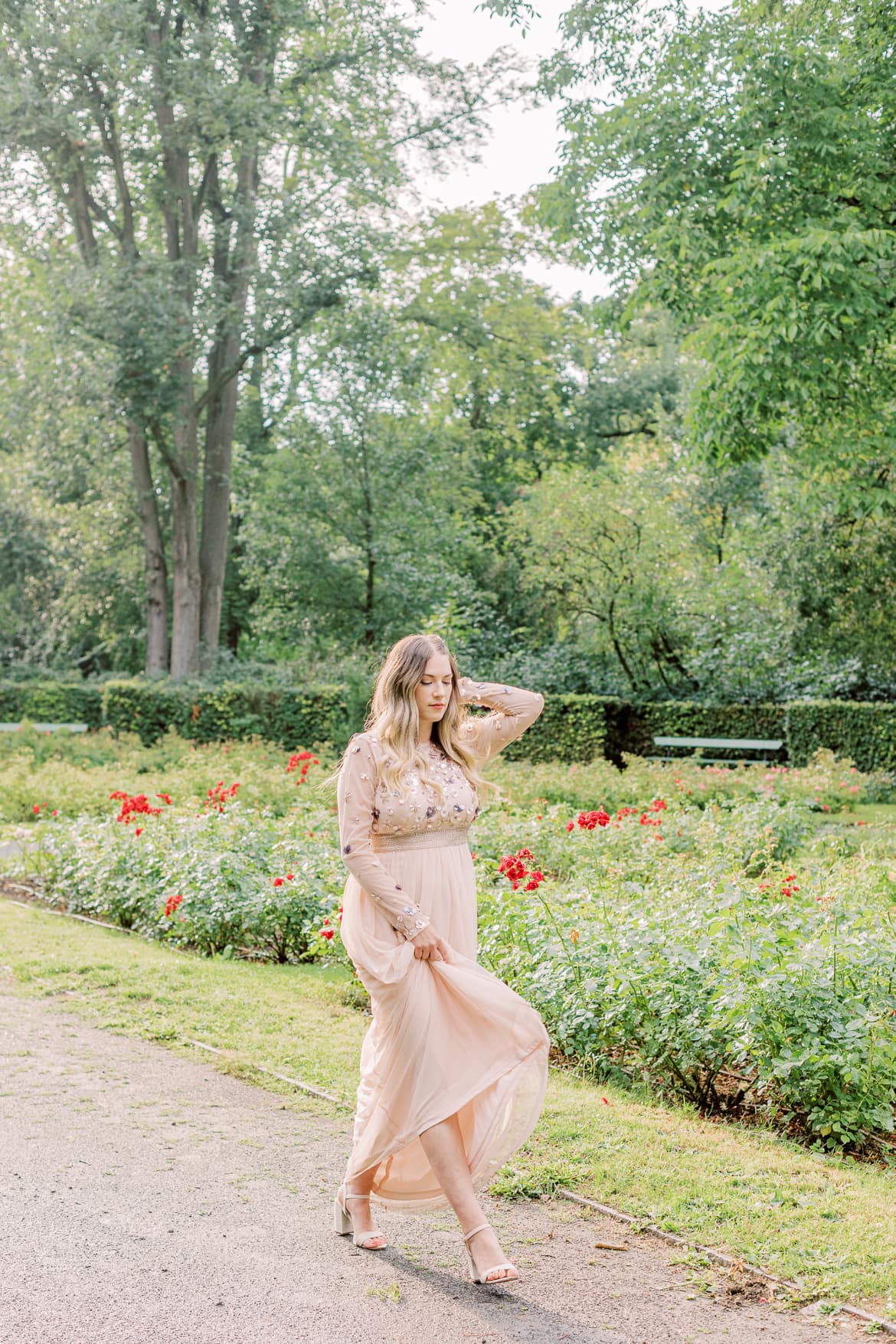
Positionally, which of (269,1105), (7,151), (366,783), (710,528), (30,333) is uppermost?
(7,151)

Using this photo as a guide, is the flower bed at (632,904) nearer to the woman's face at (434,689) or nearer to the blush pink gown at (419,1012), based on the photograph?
the blush pink gown at (419,1012)

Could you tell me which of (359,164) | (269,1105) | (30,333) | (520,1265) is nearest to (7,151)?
(30,333)

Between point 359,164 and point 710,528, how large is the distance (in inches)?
373

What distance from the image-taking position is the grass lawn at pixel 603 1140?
11.4ft

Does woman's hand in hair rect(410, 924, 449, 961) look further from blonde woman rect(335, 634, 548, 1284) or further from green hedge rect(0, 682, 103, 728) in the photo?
green hedge rect(0, 682, 103, 728)

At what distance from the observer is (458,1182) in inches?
132

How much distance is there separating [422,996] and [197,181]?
2126cm

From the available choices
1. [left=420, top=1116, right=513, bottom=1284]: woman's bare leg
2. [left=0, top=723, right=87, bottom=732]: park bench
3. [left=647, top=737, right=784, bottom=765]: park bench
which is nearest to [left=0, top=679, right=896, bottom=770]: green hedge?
[left=647, top=737, right=784, bottom=765]: park bench

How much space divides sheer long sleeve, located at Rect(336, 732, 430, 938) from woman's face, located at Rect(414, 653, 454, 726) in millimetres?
202

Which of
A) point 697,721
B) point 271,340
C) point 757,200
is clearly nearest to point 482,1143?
point 757,200

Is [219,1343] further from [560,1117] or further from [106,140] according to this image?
[106,140]

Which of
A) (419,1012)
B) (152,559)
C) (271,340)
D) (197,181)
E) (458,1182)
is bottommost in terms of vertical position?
(458,1182)

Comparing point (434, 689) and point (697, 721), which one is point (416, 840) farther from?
point (697, 721)

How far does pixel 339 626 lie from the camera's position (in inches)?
915
